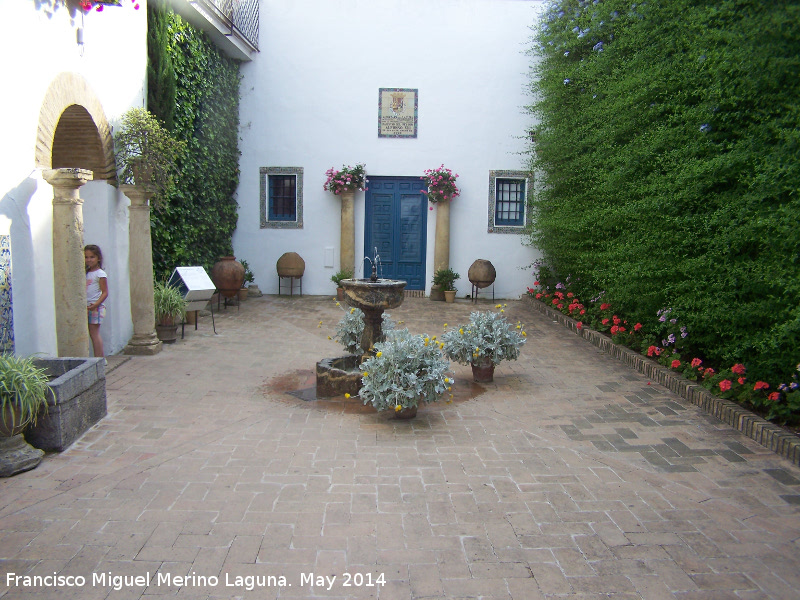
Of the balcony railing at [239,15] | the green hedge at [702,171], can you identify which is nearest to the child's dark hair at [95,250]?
the balcony railing at [239,15]

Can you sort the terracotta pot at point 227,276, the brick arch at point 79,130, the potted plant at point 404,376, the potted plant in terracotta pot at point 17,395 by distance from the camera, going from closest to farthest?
the potted plant in terracotta pot at point 17,395
the potted plant at point 404,376
the brick arch at point 79,130
the terracotta pot at point 227,276

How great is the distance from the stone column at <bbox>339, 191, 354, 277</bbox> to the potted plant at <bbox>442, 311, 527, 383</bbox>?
22.1ft

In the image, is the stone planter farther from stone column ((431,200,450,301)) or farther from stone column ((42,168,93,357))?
stone column ((431,200,450,301))

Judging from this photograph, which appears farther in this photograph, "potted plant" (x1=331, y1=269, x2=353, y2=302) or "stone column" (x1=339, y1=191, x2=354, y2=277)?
"stone column" (x1=339, y1=191, x2=354, y2=277)

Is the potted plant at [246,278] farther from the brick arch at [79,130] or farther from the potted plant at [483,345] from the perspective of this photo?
the potted plant at [483,345]

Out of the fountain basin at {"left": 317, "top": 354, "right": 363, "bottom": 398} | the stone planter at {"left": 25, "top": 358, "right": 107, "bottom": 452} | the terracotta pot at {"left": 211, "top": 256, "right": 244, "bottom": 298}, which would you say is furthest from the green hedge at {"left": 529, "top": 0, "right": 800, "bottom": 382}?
the terracotta pot at {"left": 211, "top": 256, "right": 244, "bottom": 298}

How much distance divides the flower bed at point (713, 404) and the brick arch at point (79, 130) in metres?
6.42

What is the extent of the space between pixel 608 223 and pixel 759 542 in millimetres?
4691

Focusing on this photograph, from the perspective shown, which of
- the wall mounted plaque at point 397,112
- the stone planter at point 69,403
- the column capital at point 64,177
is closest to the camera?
the stone planter at point 69,403

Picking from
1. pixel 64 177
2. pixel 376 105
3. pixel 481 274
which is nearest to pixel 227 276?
pixel 376 105

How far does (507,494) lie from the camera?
359 cm

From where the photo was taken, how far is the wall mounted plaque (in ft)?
41.2

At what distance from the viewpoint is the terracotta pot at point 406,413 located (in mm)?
4879

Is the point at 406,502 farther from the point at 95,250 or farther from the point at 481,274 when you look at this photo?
the point at 481,274
